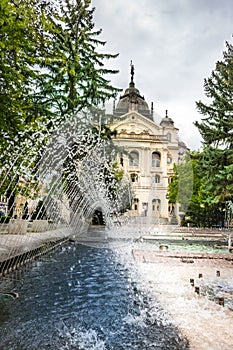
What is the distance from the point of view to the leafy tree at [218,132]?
2608 centimetres

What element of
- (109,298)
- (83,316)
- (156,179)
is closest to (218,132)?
(109,298)

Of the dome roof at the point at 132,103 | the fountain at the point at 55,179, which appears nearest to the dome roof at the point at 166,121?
the dome roof at the point at 132,103

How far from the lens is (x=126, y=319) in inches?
168

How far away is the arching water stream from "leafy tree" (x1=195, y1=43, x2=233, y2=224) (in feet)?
67.1

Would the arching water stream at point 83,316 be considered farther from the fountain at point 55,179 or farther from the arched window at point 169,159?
the arched window at point 169,159

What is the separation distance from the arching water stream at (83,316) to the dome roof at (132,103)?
2663 inches

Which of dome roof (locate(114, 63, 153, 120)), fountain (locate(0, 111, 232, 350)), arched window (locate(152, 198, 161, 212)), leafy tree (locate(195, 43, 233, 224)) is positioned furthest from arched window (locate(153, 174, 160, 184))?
fountain (locate(0, 111, 232, 350))

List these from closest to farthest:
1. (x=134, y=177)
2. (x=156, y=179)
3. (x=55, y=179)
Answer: (x=55, y=179), (x=134, y=177), (x=156, y=179)

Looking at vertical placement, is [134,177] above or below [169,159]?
below

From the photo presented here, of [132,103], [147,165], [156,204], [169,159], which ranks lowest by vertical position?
[156,204]

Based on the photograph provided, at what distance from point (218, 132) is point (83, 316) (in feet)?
82.5

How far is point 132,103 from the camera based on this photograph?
7519 cm

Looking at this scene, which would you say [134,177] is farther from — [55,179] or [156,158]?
[55,179]

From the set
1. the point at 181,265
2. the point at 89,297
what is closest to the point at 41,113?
the point at 181,265
